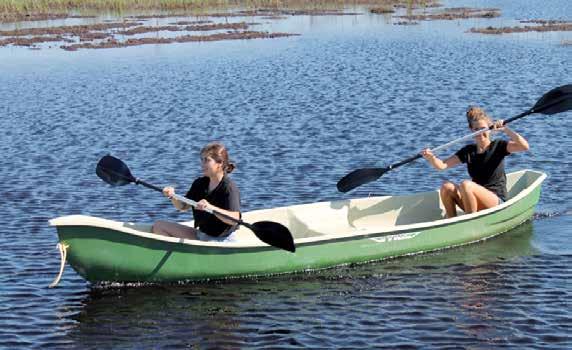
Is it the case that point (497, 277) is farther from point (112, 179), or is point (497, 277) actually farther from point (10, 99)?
point (10, 99)

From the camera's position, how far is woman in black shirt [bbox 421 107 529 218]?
11.7 metres

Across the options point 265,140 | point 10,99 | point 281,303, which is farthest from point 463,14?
point 281,303

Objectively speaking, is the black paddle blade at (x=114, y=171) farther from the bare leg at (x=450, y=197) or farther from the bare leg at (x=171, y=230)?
the bare leg at (x=450, y=197)

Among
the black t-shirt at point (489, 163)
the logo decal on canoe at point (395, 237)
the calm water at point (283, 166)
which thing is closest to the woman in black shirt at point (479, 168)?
→ the black t-shirt at point (489, 163)

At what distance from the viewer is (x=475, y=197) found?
466 inches

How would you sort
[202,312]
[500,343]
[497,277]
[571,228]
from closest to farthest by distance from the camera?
[500,343] → [202,312] → [497,277] → [571,228]

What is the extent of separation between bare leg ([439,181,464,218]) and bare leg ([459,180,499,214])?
5.3 inches

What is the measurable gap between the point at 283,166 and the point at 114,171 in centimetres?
551

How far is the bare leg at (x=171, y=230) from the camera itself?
34.9 feet

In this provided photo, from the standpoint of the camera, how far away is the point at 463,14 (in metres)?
45.5

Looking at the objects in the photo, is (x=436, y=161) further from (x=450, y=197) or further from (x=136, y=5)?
(x=136, y=5)

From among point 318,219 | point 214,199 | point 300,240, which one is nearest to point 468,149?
point 318,219

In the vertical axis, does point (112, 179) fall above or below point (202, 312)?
above

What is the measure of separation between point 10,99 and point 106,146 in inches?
302
